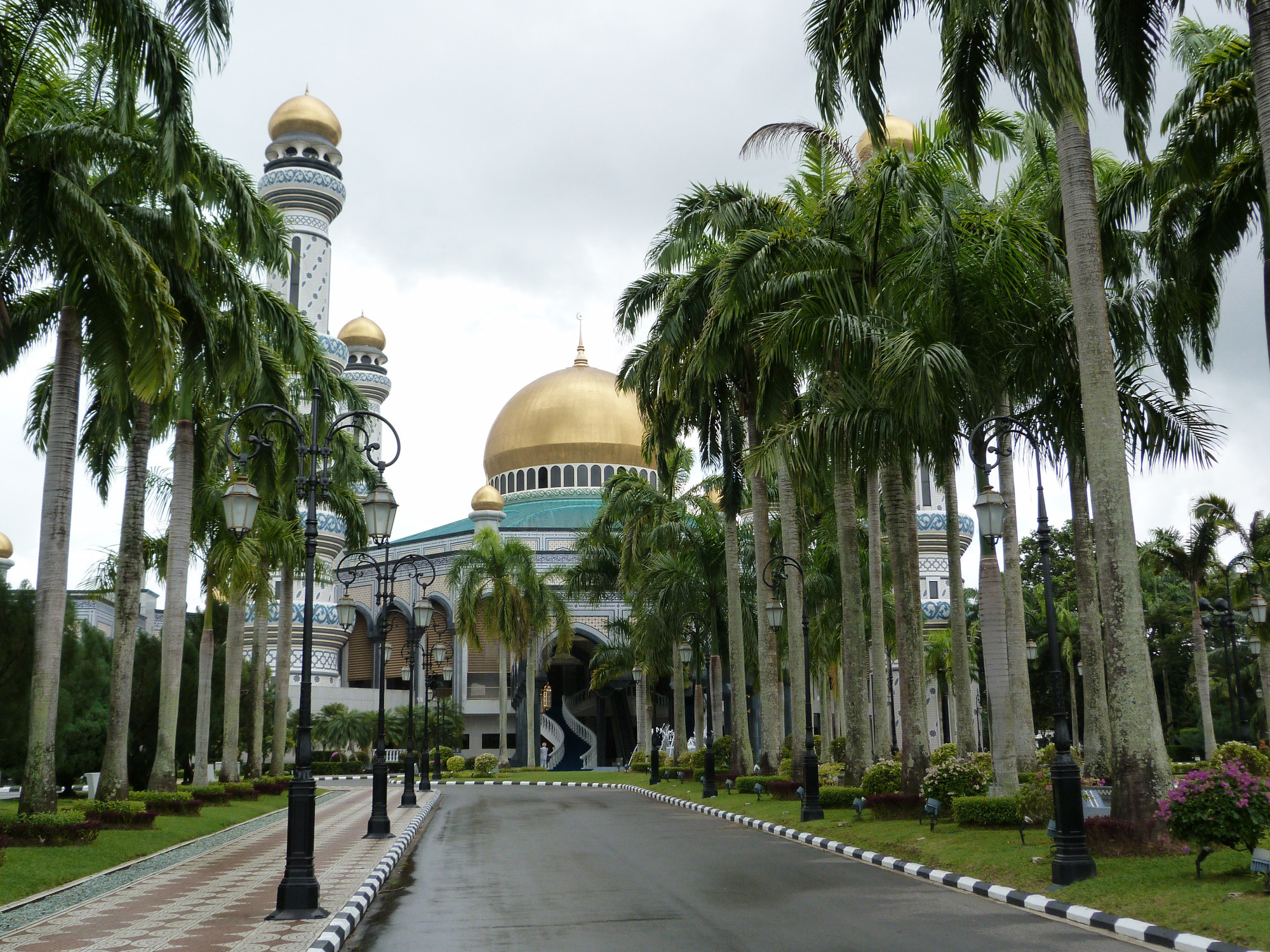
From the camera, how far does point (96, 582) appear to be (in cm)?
3044

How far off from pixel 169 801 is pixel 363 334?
53267 millimetres

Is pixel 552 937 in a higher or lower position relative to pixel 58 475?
lower

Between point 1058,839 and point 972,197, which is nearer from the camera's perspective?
point 1058,839

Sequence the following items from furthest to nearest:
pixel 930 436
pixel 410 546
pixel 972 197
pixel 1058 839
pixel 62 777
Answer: pixel 410 546 → pixel 62 777 → pixel 972 197 → pixel 930 436 → pixel 1058 839

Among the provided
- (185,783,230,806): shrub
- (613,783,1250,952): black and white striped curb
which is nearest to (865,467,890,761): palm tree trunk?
(613,783,1250,952): black and white striped curb

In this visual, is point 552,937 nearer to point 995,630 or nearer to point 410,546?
point 995,630

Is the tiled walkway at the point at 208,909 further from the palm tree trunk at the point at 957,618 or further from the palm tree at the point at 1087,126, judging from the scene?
the palm tree trunk at the point at 957,618

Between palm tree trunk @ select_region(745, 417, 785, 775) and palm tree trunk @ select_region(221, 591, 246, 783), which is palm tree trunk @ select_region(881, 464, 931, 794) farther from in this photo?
palm tree trunk @ select_region(221, 591, 246, 783)

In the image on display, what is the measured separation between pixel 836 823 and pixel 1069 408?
7248 mm

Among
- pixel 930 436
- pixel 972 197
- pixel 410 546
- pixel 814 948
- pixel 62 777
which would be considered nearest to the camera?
pixel 814 948

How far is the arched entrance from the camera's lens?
6134cm

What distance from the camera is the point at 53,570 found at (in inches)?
627

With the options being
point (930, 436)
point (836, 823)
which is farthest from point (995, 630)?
point (836, 823)

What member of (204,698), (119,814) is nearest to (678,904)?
(119,814)
